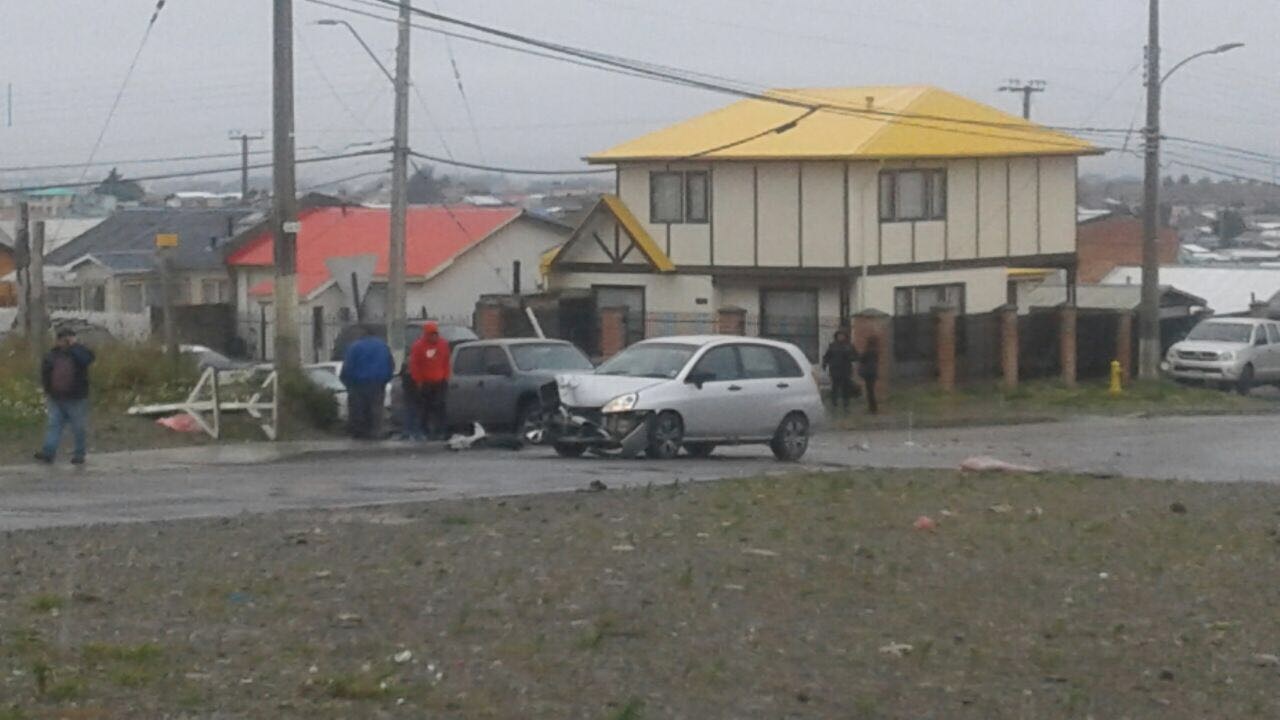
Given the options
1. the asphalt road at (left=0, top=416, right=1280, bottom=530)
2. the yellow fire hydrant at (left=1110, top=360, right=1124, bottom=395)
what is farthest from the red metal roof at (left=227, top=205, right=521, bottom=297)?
the asphalt road at (left=0, top=416, right=1280, bottom=530)

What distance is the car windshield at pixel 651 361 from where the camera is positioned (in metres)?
25.0

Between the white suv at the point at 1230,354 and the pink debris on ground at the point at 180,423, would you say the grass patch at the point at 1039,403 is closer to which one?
the white suv at the point at 1230,354

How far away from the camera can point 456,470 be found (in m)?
22.6

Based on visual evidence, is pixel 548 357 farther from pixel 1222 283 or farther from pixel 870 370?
pixel 1222 283

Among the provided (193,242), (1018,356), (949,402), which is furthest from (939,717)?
A: (193,242)

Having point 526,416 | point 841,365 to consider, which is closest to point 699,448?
point 526,416

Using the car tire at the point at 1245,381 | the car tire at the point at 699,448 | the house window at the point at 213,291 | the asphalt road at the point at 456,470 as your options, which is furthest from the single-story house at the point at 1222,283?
the car tire at the point at 699,448

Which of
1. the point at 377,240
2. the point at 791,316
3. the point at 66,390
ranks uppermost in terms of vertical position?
the point at 377,240

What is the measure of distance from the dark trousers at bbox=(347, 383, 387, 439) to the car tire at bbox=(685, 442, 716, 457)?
4635mm

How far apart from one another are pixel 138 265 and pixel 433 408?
38717mm

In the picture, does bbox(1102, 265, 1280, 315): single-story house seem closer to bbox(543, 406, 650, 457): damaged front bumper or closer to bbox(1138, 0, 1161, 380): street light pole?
bbox(1138, 0, 1161, 380): street light pole

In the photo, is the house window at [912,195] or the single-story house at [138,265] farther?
the single-story house at [138,265]

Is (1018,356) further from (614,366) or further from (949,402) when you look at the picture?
(614,366)

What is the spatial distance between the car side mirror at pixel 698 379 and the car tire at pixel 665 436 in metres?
0.44
